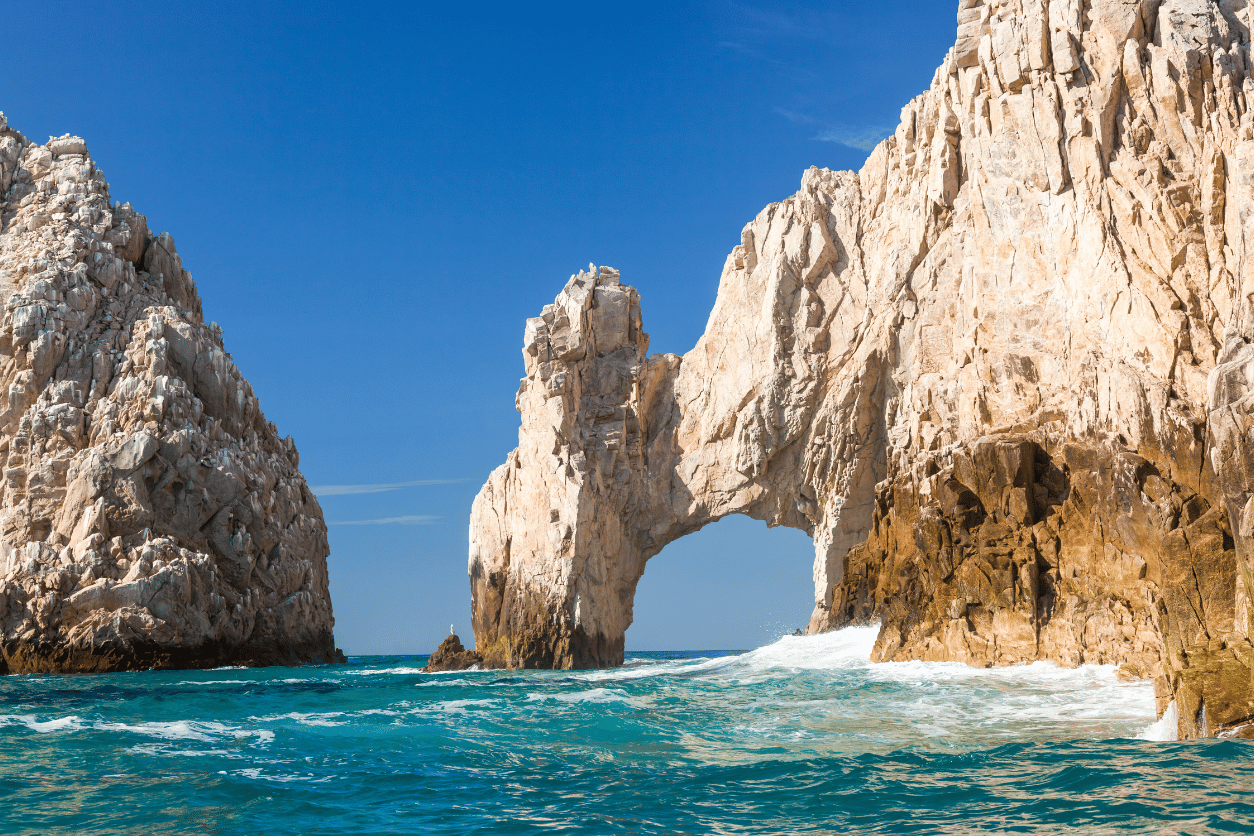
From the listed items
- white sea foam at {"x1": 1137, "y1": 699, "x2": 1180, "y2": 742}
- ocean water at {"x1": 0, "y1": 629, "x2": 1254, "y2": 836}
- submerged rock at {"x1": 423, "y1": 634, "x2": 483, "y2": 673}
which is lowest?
submerged rock at {"x1": 423, "y1": 634, "x2": 483, "y2": 673}

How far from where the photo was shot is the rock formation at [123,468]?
1353 inches

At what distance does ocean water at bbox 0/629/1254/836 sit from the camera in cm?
774

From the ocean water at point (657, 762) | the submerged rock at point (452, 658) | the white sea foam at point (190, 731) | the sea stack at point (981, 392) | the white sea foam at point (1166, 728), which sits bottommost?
the submerged rock at point (452, 658)

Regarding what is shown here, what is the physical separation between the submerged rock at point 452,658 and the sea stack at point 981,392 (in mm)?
690

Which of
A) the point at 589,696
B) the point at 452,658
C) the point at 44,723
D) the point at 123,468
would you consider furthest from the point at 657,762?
the point at 123,468

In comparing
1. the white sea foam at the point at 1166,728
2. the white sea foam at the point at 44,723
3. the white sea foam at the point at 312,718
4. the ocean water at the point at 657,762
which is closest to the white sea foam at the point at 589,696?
the ocean water at the point at 657,762

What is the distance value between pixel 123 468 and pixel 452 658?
15.6 metres

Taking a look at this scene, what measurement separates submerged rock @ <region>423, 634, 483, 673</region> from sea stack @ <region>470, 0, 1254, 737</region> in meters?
0.69

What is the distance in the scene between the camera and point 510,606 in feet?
96.8

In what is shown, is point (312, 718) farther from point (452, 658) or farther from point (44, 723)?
point (452, 658)

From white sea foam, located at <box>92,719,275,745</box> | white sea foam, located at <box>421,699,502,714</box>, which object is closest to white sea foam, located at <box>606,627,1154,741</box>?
white sea foam, located at <box>421,699,502,714</box>

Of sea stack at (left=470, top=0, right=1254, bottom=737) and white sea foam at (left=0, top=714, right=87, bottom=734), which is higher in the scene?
sea stack at (left=470, top=0, right=1254, bottom=737)

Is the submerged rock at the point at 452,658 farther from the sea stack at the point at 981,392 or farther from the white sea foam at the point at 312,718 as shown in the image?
the white sea foam at the point at 312,718

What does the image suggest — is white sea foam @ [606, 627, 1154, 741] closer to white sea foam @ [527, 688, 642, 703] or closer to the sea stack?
the sea stack
